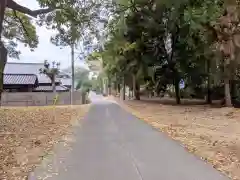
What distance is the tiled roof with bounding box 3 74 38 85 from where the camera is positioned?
54906 millimetres

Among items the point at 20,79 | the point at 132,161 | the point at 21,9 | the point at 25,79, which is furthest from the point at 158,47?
the point at 20,79

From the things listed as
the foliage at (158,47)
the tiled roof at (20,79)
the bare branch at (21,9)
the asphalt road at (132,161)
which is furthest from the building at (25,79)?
the asphalt road at (132,161)

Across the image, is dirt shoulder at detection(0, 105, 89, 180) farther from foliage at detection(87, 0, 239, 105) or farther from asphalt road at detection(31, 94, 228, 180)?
foliage at detection(87, 0, 239, 105)

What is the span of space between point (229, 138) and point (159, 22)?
69.0 feet

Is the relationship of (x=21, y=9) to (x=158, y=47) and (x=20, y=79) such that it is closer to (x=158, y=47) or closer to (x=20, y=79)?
(x=158, y=47)

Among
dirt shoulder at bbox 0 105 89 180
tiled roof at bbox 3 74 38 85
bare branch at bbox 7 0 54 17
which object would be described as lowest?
dirt shoulder at bbox 0 105 89 180

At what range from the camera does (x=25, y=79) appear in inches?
2208

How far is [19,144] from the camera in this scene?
11625 millimetres

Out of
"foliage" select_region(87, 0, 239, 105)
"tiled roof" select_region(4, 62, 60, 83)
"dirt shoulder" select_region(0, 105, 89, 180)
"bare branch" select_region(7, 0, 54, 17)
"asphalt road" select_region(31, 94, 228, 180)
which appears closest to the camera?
"asphalt road" select_region(31, 94, 228, 180)

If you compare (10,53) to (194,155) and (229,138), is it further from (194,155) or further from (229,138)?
(194,155)

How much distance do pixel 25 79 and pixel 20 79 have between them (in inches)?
28.6

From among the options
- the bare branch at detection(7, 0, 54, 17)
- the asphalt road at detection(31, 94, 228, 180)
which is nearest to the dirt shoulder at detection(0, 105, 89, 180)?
the asphalt road at detection(31, 94, 228, 180)

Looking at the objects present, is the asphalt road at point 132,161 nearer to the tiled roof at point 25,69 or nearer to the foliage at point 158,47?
the foliage at point 158,47

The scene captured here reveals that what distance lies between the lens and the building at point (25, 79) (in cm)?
5481
